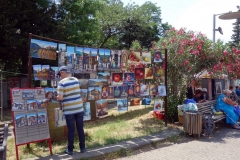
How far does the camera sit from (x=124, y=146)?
5.62 m

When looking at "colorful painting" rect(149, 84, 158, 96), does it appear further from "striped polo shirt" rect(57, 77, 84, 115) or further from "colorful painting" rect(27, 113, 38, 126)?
"colorful painting" rect(27, 113, 38, 126)

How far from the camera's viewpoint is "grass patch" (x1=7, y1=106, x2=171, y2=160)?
17.6 ft

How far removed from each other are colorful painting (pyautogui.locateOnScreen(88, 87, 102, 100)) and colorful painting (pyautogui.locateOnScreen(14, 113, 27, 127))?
6.39ft

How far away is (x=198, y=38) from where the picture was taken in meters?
8.77

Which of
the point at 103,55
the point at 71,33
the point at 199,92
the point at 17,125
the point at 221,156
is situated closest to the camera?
the point at 17,125

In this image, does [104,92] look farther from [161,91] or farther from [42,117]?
[42,117]

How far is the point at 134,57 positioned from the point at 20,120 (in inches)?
152

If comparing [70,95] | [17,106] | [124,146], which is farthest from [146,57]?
[17,106]

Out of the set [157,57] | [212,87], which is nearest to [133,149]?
[157,57]

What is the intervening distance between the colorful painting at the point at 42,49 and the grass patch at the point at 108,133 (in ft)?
6.75

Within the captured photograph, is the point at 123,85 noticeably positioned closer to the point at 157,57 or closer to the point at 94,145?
the point at 157,57

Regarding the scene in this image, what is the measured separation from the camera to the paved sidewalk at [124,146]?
192 inches

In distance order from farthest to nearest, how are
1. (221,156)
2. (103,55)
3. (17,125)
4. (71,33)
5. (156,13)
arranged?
1. (156,13)
2. (71,33)
3. (103,55)
4. (221,156)
5. (17,125)

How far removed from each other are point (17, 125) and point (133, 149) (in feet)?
8.43
